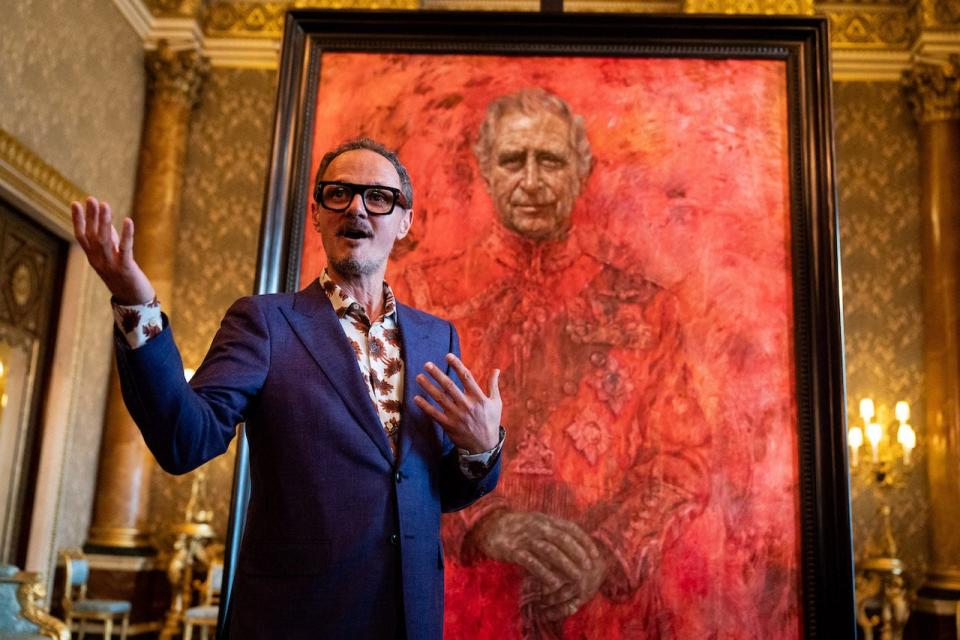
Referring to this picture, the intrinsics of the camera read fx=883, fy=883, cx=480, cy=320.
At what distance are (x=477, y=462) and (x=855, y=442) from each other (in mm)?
6093

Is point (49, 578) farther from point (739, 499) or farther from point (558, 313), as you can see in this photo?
point (739, 499)

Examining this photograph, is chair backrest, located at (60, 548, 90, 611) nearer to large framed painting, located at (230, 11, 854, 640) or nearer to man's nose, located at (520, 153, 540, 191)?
large framed painting, located at (230, 11, 854, 640)

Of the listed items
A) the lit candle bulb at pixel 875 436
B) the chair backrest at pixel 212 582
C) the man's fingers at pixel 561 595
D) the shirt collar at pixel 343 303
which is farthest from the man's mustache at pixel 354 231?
the lit candle bulb at pixel 875 436

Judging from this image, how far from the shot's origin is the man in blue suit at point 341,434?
1700 mm

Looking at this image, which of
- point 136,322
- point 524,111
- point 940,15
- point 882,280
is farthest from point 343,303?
point 940,15

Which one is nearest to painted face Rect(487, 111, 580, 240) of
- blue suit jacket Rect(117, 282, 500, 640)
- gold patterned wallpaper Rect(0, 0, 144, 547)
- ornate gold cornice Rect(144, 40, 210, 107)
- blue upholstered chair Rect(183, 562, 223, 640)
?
blue suit jacket Rect(117, 282, 500, 640)

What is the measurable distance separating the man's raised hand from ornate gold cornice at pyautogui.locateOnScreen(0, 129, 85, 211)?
16.5 ft

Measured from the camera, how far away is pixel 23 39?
603cm

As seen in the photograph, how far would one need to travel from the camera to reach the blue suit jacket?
1.71 m

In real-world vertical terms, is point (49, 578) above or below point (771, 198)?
below

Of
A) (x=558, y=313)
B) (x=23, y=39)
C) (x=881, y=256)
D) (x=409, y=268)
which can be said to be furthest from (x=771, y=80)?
(x=23, y=39)

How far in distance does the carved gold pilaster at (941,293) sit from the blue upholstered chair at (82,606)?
638 cm

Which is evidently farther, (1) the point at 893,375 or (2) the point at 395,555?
(1) the point at 893,375

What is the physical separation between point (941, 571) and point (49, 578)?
695cm
